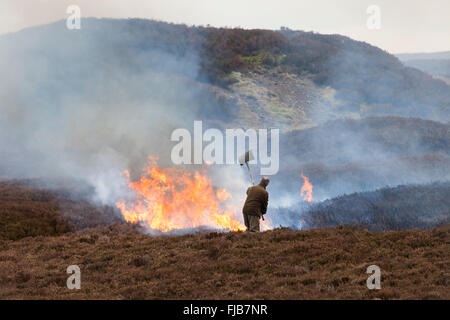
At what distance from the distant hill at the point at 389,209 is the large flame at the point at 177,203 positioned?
3.59 meters

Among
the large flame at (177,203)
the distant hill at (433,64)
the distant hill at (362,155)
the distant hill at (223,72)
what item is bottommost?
the large flame at (177,203)

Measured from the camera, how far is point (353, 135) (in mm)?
38688

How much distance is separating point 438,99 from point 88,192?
119 ft

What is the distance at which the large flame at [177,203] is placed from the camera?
20.8 metres

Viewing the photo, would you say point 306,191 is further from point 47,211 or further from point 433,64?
point 433,64

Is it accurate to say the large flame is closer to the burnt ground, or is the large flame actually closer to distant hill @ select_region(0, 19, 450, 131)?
the burnt ground

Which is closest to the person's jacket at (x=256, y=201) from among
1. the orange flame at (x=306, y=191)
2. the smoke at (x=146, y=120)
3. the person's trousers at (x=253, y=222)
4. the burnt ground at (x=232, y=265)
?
the person's trousers at (x=253, y=222)

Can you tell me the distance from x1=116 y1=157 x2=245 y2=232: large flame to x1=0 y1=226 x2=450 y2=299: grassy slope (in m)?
3.70

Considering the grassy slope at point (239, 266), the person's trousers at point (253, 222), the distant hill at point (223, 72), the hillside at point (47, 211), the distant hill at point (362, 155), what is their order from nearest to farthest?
the grassy slope at point (239, 266) → the person's trousers at point (253, 222) → the hillside at point (47, 211) → the distant hill at point (362, 155) → the distant hill at point (223, 72)

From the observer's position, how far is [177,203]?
69.7 ft

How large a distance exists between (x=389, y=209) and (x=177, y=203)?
8325mm

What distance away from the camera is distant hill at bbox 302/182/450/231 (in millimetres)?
18438

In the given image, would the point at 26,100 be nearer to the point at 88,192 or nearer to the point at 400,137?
the point at 88,192

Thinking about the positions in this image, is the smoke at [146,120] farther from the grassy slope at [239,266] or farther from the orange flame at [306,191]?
the grassy slope at [239,266]
